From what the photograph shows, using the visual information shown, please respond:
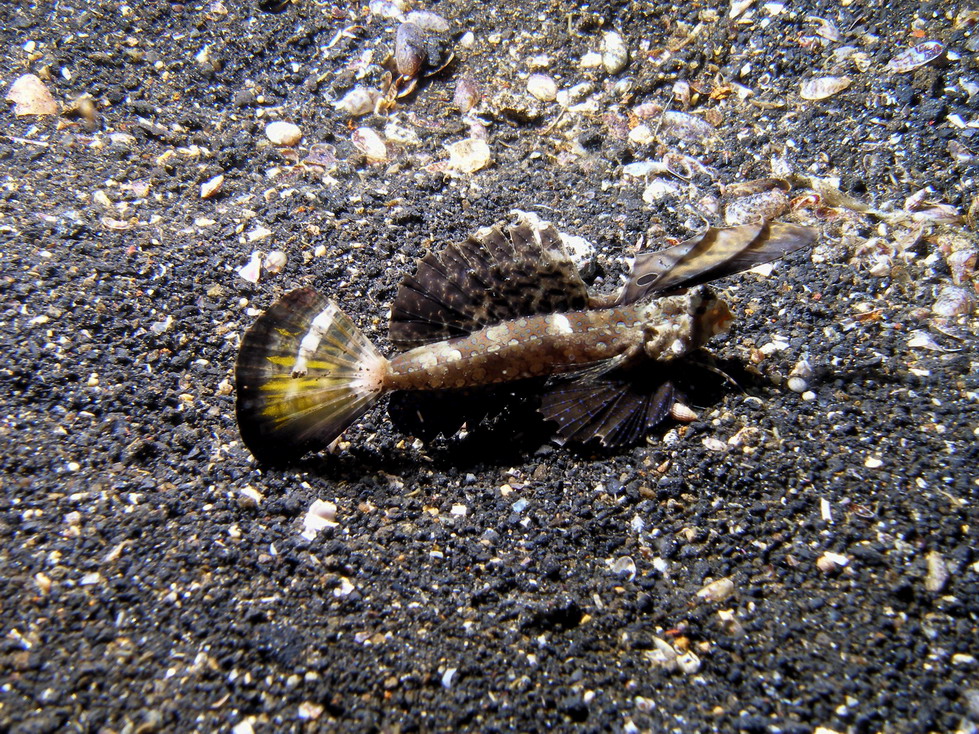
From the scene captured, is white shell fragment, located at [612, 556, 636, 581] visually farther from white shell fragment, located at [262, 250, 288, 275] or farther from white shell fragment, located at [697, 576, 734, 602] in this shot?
white shell fragment, located at [262, 250, 288, 275]

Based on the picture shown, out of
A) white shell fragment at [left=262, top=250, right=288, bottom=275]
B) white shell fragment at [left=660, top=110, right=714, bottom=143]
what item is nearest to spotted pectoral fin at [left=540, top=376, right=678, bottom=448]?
white shell fragment at [left=262, top=250, right=288, bottom=275]

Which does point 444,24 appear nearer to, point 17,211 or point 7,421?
point 17,211

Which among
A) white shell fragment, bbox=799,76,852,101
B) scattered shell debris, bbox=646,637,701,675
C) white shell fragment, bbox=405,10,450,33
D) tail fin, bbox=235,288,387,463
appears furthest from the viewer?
white shell fragment, bbox=405,10,450,33

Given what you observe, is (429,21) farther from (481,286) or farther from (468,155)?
(481,286)

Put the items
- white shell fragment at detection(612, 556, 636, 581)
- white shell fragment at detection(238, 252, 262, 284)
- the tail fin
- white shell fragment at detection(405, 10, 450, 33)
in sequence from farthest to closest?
white shell fragment at detection(405, 10, 450, 33), white shell fragment at detection(238, 252, 262, 284), the tail fin, white shell fragment at detection(612, 556, 636, 581)

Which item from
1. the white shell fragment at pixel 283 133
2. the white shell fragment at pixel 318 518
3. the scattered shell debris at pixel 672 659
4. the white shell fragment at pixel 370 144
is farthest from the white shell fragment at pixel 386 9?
the scattered shell debris at pixel 672 659

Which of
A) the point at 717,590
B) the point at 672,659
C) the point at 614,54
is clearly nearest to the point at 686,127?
→ the point at 614,54

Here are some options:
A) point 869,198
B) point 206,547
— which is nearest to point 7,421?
point 206,547

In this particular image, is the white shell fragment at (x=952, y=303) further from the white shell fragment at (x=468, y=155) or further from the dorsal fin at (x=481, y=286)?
the white shell fragment at (x=468, y=155)
